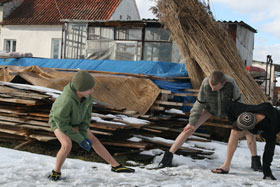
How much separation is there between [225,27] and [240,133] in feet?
15.3

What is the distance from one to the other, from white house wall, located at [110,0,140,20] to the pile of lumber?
17.0 m

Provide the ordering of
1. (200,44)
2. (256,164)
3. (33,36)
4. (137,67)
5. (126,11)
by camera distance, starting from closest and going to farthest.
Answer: (256,164) → (200,44) → (137,67) → (33,36) → (126,11)

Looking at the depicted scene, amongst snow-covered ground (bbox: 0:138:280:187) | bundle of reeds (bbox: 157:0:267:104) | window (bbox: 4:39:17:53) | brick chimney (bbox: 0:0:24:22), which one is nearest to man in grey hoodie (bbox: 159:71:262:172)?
snow-covered ground (bbox: 0:138:280:187)

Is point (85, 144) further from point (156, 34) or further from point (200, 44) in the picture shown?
point (156, 34)

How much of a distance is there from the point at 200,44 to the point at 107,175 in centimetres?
469

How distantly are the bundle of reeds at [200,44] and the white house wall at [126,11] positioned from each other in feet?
49.5

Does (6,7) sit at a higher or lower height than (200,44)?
higher

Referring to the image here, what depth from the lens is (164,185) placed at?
3.81 meters

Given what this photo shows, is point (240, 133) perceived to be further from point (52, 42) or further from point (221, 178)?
point (52, 42)

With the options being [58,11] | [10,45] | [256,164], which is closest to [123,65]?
[256,164]

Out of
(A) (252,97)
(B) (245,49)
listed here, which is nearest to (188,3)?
(A) (252,97)

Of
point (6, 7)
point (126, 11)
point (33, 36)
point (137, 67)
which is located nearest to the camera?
point (137, 67)

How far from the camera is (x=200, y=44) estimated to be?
26.0 feet

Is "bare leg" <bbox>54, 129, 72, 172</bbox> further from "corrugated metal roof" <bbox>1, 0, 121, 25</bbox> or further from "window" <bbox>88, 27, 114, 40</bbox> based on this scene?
"corrugated metal roof" <bbox>1, 0, 121, 25</bbox>
